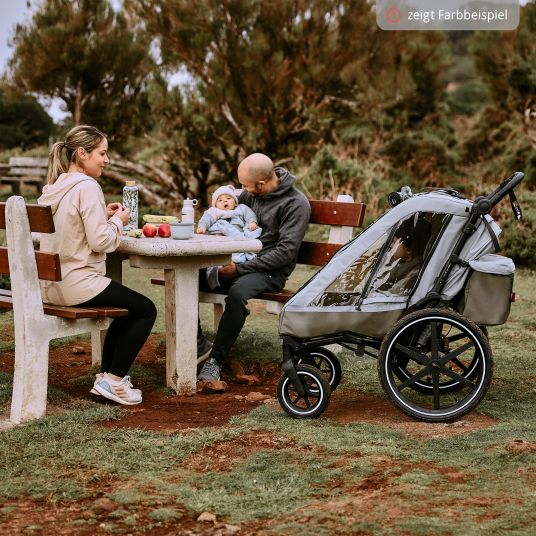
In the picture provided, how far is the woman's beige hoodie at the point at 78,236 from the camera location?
209 inches

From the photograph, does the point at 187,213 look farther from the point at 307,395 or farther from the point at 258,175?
the point at 307,395

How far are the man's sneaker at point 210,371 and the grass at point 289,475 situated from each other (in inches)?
35.7

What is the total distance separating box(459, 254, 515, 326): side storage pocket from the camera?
499 cm

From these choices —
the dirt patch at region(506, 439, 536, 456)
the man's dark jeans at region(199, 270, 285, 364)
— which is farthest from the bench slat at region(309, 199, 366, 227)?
the dirt patch at region(506, 439, 536, 456)

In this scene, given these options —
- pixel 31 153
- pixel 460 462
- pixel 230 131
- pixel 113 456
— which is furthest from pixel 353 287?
pixel 31 153

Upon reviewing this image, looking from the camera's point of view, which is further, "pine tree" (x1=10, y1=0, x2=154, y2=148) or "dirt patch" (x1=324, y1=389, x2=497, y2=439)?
"pine tree" (x1=10, y1=0, x2=154, y2=148)

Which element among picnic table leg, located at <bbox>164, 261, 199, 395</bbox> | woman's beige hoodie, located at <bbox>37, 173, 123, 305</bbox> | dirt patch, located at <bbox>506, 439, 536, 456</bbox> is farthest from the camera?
picnic table leg, located at <bbox>164, 261, 199, 395</bbox>

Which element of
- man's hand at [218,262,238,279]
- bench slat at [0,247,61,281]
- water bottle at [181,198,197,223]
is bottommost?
man's hand at [218,262,238,279]

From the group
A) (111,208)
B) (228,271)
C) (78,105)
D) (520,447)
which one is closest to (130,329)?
(111,208)

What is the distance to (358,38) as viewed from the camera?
50.8 feet

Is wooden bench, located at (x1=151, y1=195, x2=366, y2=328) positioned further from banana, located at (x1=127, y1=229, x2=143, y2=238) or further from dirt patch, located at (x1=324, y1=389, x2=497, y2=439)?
dirt patch, located at (x1=324, y1=389, x2=497, y2=439)

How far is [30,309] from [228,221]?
197 cm

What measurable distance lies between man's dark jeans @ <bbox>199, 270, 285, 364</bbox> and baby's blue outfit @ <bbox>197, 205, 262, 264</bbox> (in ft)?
0.88

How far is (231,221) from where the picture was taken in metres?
6.75
